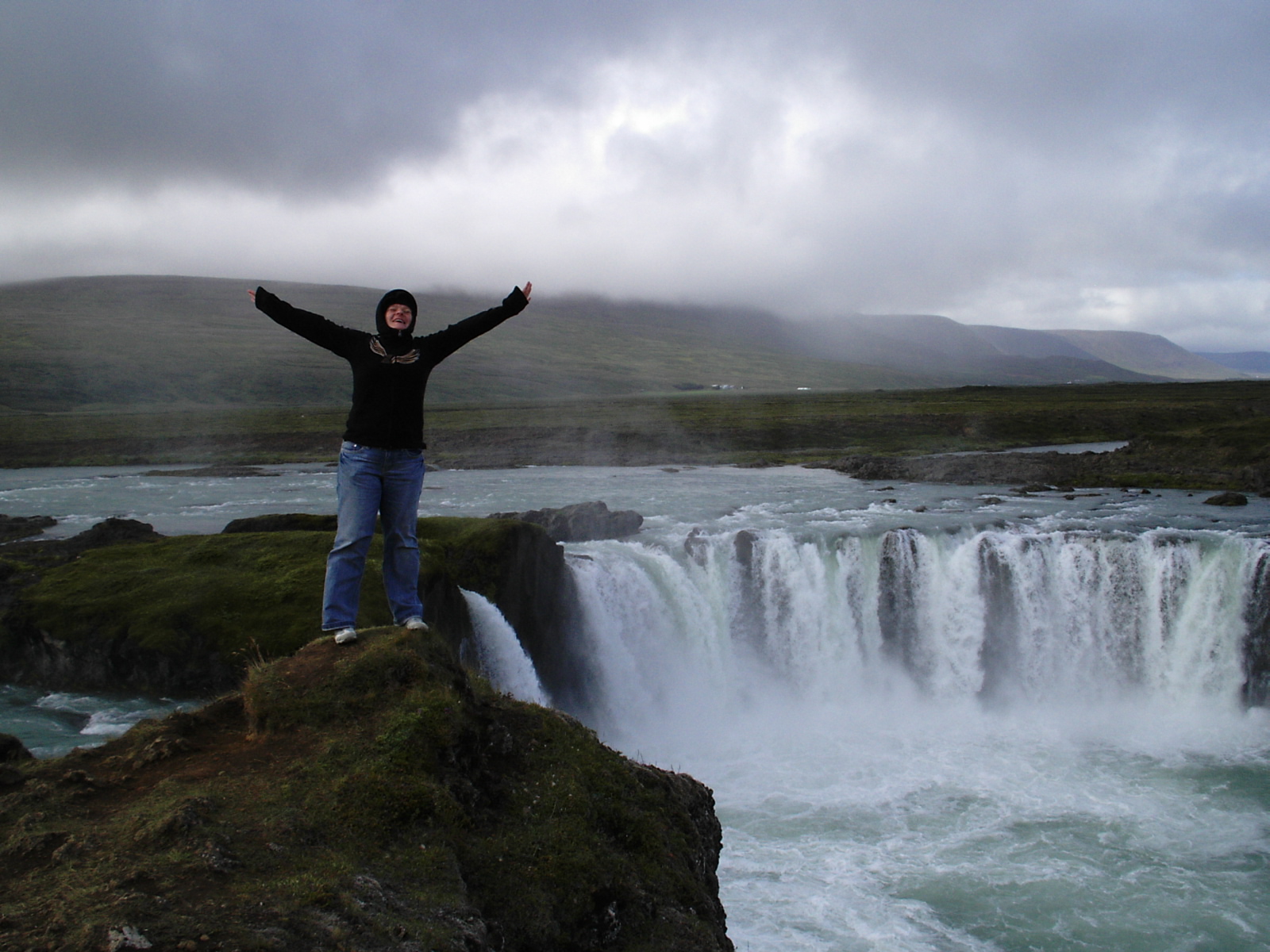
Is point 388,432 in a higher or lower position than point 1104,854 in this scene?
higher

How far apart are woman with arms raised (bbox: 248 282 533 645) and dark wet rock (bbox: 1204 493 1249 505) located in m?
44.3

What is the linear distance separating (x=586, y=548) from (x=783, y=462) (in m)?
42.7

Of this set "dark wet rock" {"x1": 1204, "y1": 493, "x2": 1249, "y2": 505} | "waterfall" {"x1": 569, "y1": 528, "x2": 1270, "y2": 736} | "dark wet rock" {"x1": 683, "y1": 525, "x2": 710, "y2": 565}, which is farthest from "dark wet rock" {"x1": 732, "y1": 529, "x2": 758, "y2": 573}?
"dark wet rock" {"x1": 1204, "y1": 493, "x2": 1249, "y2": 505}

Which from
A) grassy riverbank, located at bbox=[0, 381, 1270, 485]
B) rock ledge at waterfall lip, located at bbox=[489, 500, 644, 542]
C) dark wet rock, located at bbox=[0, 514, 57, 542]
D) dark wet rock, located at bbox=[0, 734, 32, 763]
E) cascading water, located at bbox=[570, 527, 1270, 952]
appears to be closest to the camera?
dark wet rock, located at bbox=[0, 734, 32, 763]

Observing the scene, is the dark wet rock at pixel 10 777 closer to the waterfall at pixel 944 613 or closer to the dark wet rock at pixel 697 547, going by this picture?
the waterfall at pixel 944 613

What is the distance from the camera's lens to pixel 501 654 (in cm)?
2248

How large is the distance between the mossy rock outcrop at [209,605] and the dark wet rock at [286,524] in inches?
118

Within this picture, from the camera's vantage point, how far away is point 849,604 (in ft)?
104

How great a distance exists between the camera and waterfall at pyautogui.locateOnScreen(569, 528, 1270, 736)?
1147 inches

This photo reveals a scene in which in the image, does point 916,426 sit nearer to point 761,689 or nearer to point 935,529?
point 935,529

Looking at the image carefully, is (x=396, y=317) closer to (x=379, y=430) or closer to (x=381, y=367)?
(x=381, y=367)

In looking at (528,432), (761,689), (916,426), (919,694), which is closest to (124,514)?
(761,689)

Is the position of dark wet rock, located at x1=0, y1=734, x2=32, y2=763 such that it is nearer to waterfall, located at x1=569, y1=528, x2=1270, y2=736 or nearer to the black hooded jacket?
the black hooded jacket

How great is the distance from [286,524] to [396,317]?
76.7 feet
